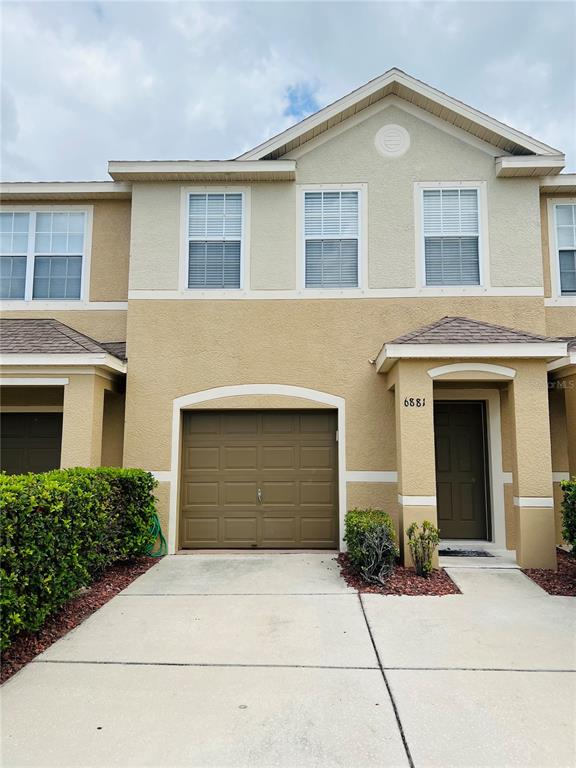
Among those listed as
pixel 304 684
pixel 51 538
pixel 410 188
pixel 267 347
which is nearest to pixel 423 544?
pixel 304 684

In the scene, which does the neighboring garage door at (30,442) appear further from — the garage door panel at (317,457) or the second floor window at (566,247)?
the second floor window at (566,247)

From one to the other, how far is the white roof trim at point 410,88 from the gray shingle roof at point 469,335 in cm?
354

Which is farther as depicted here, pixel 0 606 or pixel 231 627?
pixel 231 627

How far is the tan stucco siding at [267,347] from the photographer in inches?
353

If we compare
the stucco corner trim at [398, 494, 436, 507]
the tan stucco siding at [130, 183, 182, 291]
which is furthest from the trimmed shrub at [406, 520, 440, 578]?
the tan stucco siding at [130, 183, 182, 291]

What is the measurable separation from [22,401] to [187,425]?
328 centimetres

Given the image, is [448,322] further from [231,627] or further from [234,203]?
[231,627]

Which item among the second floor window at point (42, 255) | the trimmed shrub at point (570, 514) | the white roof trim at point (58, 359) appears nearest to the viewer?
the trimmed shrub at point (570, 514)

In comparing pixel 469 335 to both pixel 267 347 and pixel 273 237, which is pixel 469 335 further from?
pixel 273 237

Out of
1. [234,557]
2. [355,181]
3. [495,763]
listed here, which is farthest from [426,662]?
[355,181]

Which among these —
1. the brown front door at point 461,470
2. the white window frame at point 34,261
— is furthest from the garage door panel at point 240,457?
the white window frame at point 34,261

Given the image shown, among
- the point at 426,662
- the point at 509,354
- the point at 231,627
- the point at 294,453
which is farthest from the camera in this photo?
the point at 294,453

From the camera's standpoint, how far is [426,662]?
4551 mm

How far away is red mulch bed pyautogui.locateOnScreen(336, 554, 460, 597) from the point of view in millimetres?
6539
